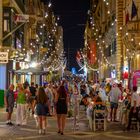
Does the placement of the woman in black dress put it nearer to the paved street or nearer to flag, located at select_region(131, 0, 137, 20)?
the paved street

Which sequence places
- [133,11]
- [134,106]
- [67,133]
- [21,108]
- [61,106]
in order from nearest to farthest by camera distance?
[61,106], [67,133], [134,106], [21,108], [133,11]

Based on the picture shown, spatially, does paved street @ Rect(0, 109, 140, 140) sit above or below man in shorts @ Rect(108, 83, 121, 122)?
below

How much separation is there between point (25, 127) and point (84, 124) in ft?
10.7

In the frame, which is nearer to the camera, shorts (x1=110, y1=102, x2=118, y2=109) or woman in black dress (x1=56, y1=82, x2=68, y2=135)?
woman in black dress (x1=56, y1=82, x2=68, y2=135)

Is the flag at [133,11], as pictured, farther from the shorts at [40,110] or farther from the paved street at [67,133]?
the shorts at [40,110]

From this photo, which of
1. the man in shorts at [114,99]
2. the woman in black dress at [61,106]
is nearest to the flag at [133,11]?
the man in shorts at [114,99]

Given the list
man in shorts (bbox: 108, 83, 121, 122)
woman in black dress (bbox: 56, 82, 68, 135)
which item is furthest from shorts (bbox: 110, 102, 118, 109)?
woman in black dress (bbox: 56, 82, 68, 135)

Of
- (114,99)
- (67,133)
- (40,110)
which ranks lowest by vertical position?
(67,133)

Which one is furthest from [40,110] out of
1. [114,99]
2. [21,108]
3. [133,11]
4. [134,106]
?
[133,11]

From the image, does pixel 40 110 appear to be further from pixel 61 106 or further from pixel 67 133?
→ pixel 67 133

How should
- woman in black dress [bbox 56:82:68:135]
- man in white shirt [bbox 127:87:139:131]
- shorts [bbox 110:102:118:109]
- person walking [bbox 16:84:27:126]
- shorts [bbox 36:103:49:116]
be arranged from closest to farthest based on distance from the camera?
woman in black dress [bbox 56:82:68:135]
shorts [bbox 36:103:49:116]
man in white shirt [bbox 127:87:139:131]
person walking [bbox 16:84:27:126]
shorts [bbox 110:102:118:109]

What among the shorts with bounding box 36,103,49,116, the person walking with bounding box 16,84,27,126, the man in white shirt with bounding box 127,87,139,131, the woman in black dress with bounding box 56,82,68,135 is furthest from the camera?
the person walking with bounding box 16,84,27,126

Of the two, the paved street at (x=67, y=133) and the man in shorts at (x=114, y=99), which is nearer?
the paved street at (x=67, y=133)

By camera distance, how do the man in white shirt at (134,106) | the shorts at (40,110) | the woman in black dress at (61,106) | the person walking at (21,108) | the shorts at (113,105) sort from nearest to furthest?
the woman in black dress at (61,106) → the shorts at (40,110) → the man in white shirt at (134,106) → the person walking at (21,108) → the shorts at (113,105)
